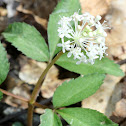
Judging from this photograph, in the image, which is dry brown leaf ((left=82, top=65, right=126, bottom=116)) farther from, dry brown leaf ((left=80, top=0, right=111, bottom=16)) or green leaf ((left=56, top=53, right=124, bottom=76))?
dry brown leaf ((left=80, top=0, right=111, bottom=16))

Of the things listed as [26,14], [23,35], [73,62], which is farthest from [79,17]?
[26,14]

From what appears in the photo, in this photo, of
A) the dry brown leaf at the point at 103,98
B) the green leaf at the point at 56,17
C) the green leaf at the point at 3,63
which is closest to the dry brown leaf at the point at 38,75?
the dry brown leaf at the point at 103,98

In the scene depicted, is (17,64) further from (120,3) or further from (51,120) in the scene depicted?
(120,3)

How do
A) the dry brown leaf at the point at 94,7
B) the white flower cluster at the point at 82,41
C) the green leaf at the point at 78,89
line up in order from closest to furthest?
the white flower cluster at the point at 82,41 < the green leaf at the point at 78,89 < the dry brown leaf at the point at 94,7

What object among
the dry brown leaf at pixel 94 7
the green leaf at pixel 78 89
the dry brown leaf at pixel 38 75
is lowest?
the dry brown leaf at pixel 38 75

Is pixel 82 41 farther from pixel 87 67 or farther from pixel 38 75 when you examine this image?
pixel 38 75

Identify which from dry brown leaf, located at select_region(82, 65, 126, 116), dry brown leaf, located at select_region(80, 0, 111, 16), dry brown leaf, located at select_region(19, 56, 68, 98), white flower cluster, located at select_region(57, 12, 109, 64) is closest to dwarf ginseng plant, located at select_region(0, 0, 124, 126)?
white flower cluster, located at select_region(57, 12, 109, 64)

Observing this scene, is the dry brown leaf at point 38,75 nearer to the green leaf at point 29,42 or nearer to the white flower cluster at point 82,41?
the green leaf at point 29,42
